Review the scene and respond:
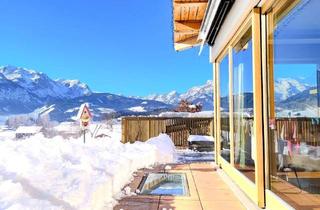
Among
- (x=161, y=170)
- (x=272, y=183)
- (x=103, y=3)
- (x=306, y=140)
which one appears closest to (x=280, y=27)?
(x=306, y=140)

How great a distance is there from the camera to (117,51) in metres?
103

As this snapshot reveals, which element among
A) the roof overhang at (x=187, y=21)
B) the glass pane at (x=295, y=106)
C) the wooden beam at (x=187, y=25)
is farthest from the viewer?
the wooden beam at (x=187, y=25)

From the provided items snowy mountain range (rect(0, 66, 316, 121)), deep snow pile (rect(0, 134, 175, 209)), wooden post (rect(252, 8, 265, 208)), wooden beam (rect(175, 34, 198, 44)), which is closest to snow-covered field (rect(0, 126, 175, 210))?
deep snow pile (rect(0, 134, 175, 209))

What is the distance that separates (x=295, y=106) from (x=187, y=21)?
3.95m

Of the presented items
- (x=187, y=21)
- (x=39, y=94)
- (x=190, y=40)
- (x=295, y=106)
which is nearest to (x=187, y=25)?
(x=187, y=21)

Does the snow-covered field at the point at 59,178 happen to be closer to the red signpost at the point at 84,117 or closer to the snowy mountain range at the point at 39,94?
the red signpost at the point at 84,117

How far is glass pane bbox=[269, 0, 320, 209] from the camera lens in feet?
10.4

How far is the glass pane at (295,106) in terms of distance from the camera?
3156mm

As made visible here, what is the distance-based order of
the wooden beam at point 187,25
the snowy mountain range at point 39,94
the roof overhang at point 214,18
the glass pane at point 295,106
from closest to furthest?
the glass pane at point 295,106
the roof overhang at point 214,18
the wooden beam at point 187,25
the snowy mountain range at point 39,94

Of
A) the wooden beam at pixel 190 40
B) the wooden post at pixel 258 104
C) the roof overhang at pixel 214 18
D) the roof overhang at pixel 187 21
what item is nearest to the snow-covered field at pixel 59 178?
the wooden post at pixel 258 104

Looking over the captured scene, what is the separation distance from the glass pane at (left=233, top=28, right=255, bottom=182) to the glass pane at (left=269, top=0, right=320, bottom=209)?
61cm

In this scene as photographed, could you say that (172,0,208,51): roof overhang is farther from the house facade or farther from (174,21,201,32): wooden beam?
the house facade

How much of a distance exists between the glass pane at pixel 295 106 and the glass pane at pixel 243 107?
0.61m

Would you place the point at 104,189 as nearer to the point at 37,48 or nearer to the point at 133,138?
the point at 133,138
